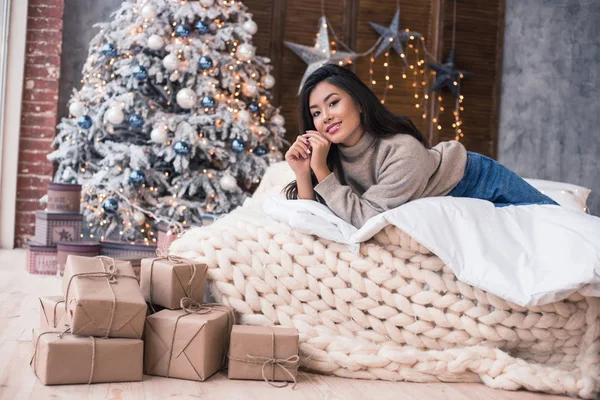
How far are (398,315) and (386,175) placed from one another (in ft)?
1.47

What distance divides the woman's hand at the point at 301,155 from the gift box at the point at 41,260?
1.86m

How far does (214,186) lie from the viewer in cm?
403

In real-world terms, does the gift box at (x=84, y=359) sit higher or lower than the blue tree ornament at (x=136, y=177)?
lower

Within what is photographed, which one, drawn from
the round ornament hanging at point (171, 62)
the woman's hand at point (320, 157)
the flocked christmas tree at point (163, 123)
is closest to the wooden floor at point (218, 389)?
the woman's hand at point (320, 157)

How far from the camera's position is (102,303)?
1.66 meters

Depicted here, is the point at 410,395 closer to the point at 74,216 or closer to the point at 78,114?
the point at 74,216

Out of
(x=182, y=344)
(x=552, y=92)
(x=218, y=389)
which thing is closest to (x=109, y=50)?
(x=182, y=344)

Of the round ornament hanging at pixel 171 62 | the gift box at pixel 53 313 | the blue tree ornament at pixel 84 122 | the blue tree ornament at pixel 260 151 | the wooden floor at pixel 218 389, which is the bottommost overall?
the wooden floor at pixel 218 389

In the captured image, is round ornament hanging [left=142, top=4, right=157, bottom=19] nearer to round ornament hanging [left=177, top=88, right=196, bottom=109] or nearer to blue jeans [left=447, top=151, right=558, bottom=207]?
round ornament hanging [left=177, top=88, right=196, bottom=109]

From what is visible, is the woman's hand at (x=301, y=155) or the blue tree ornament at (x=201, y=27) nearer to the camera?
the woman's hand at (x=301, y=155)

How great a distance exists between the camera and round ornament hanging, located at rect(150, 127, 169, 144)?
386cm

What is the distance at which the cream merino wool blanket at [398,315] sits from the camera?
73.5 inches

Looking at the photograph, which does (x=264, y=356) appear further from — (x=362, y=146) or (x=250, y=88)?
(x=250, y=88)

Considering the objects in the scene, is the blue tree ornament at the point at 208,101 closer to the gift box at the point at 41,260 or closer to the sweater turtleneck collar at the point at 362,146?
the gift box at the point at 41,260
